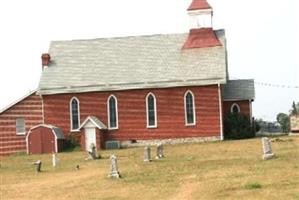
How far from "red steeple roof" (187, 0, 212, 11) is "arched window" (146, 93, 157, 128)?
9703mm

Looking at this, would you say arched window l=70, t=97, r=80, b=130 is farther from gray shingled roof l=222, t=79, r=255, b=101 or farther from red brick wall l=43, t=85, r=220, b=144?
gray shingled roof l=222, t=79, r=255, b=101

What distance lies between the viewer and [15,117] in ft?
201

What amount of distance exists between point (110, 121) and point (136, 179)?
31.6m

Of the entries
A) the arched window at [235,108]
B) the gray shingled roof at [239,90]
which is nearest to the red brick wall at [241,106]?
the arched window at [235,108]

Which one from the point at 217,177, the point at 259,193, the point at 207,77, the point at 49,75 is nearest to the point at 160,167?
the point at 217,177

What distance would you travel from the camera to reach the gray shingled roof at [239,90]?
61.7m

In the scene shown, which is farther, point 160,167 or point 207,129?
point 207,129

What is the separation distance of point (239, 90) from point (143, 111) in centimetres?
908

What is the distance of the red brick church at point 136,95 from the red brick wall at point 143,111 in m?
0.08

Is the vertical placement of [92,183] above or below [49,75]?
below

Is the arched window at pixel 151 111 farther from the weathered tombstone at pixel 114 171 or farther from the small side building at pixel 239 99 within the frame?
the weathered tombstone at pixel 114 171

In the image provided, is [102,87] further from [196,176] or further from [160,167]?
[196,176]

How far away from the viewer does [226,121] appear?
5975 cm

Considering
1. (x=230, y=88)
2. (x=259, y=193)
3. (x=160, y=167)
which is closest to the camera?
(x=259, y=193)
